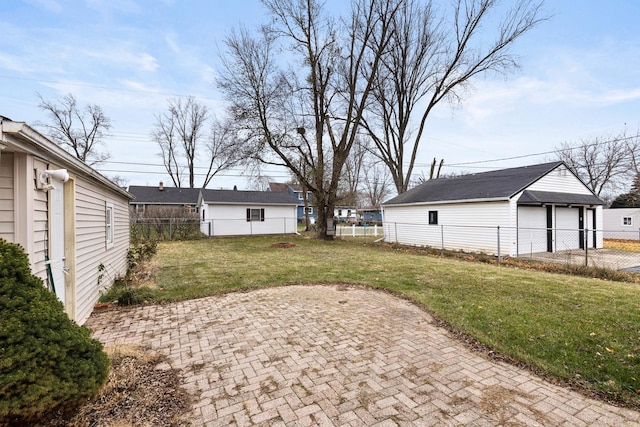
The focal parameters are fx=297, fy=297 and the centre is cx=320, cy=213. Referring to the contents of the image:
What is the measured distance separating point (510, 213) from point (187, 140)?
31.5 m

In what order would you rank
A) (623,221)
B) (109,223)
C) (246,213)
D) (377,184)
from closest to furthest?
(109,223), (623,221), (246,213), (377,184)

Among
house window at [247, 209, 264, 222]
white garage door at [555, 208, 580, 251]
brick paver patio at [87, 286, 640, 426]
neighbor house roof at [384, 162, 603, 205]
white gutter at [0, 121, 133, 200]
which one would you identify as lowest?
brick paver patio at [87, 286, 640, 426]

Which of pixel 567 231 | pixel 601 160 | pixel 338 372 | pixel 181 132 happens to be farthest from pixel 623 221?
pixel 181 132

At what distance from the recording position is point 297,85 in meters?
17.5

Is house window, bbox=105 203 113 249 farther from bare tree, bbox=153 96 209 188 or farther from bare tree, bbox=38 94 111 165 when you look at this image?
bare tree, bbox=153 96 209 188

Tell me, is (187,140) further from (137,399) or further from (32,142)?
(137,399)

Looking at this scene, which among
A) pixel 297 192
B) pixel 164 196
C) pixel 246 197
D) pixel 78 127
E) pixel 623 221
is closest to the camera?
pixel 623 221

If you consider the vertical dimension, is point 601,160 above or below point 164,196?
above

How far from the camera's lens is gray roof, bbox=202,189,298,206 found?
69.0ft

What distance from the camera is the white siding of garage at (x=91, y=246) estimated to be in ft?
14.5

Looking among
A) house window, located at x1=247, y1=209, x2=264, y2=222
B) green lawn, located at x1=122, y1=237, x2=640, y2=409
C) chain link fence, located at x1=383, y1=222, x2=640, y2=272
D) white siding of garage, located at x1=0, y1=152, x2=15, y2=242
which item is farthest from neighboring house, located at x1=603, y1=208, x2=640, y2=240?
white siding of garage, located at x1=0, y1=152, x2=15, y2=242

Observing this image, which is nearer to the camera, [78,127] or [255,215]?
[255,215]

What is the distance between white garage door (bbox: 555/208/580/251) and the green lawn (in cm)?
755

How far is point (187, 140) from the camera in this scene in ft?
107
